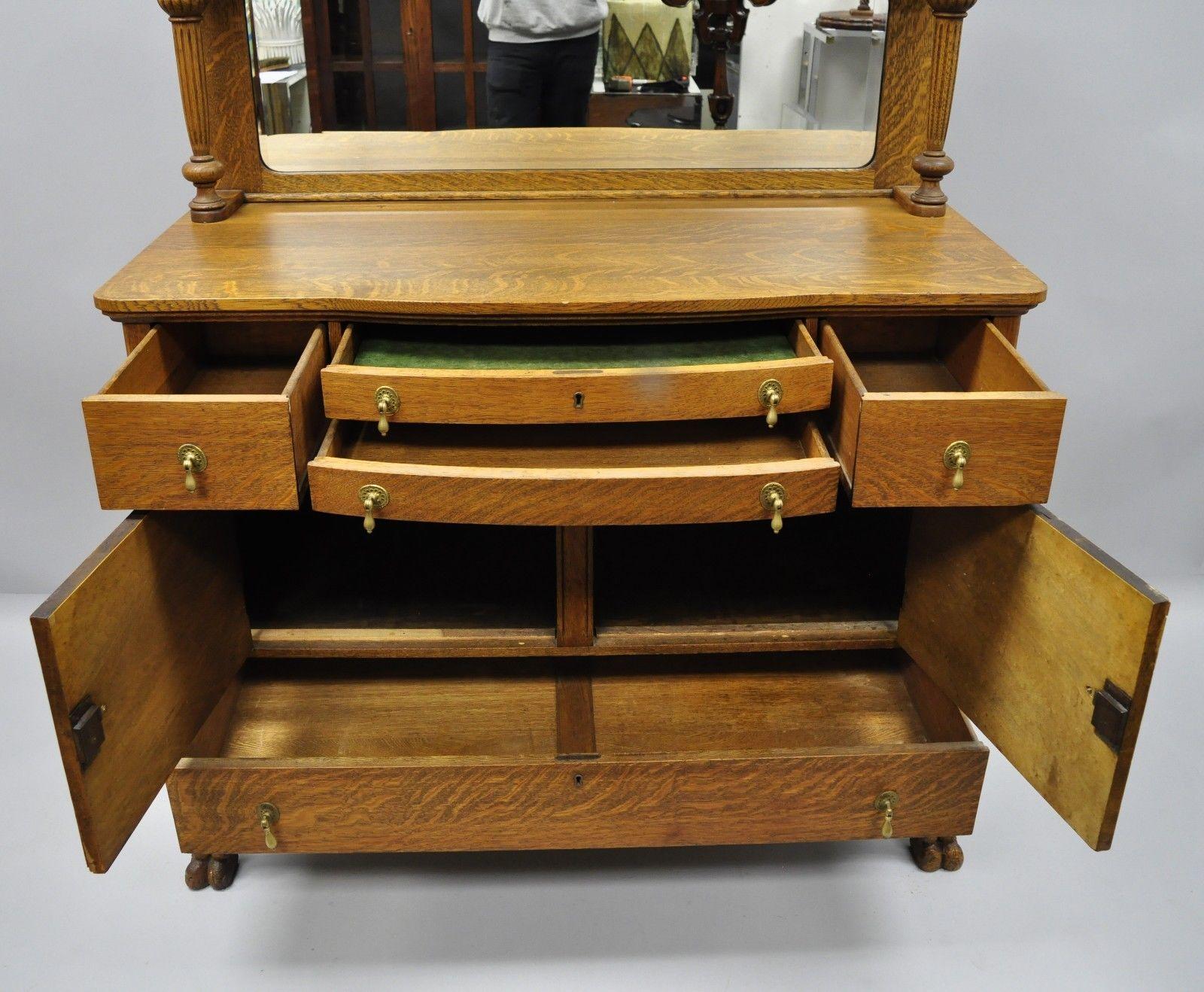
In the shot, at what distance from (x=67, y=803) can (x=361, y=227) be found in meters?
1.14

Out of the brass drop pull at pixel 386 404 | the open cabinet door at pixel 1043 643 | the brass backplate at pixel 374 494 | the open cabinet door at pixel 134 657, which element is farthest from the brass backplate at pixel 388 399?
the open cabinet door at pixel 1043 643

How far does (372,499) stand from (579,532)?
421mm

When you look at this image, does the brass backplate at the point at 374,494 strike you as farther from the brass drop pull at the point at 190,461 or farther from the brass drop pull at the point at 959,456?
the brass drop pull at the point at 959,456

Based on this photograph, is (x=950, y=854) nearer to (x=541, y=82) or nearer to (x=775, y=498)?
(x=775, y=498)

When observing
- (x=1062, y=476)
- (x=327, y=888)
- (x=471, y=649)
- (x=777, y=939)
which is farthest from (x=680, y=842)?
(x=1062, y=476)

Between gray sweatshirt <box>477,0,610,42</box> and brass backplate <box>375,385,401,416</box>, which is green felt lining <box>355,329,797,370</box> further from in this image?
gray sweatshirt <box>477,0,610,42</box>

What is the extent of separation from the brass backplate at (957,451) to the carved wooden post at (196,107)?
1168 millimetres

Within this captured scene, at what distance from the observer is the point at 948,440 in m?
1.52

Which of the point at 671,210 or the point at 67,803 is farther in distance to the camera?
the point at 67,803

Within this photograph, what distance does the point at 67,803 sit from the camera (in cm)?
215

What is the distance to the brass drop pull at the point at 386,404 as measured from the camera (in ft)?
5.07

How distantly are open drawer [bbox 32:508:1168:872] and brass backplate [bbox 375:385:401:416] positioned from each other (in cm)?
34

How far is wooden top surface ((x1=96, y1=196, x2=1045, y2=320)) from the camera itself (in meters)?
1.61

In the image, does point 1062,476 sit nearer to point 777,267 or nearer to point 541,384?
point 777,267
